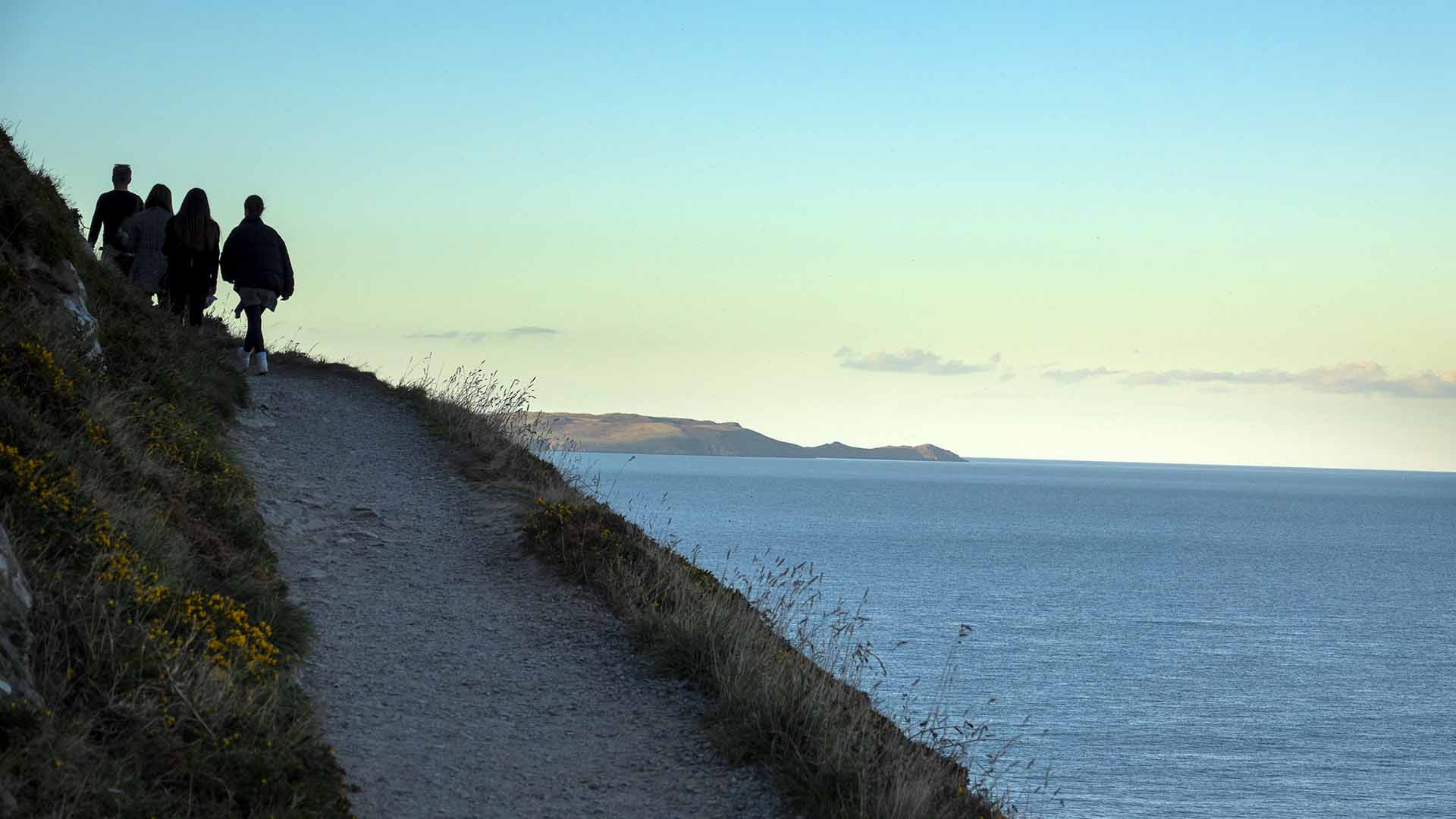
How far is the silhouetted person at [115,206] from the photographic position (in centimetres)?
1677

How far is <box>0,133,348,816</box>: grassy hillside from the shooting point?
596 cm

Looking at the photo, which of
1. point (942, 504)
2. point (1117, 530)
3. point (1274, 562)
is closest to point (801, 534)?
point (1274, 562)

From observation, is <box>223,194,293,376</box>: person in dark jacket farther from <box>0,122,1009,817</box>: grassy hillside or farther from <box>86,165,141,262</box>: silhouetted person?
<box>0,122,1009,817</box>: grassy hillside

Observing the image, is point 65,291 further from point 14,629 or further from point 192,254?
point 192,254

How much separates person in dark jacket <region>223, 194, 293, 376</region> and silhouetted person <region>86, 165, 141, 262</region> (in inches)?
53.7

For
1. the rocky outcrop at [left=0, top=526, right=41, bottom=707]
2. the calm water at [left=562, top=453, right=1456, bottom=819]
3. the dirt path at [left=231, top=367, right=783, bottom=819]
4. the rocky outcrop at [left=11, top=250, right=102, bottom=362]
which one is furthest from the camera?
the calm water at [left=562, top=453, right=1456, bottom=819]

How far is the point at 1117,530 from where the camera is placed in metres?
136

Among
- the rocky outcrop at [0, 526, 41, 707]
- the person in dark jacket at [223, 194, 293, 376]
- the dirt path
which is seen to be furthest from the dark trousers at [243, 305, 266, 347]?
the rocky outcrop at [0, 526, 41, 707]

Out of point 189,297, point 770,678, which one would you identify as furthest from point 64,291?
point 770,678

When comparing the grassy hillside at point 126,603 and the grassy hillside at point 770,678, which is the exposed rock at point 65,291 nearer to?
the grassy hillside at point 126,603

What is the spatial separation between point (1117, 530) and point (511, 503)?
13088 centimetres

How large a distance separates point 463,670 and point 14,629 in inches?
142

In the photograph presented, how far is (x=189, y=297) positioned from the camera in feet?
58.5

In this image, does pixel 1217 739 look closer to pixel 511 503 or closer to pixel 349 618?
pixel 511 503
